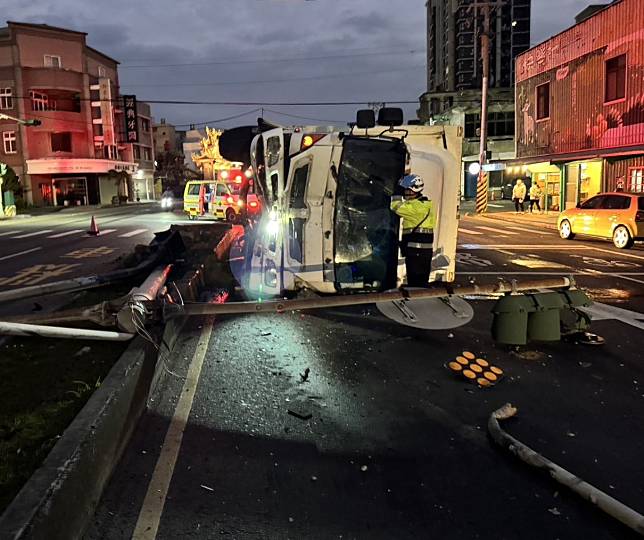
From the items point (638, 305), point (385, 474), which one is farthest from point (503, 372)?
point (638, 305)

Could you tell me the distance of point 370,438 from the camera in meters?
4.17

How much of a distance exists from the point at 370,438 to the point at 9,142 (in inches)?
2257

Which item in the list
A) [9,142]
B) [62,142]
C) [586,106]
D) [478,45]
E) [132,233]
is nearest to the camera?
[132,233]

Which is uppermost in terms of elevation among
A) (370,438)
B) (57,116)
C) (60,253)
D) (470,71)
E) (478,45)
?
(478,45)

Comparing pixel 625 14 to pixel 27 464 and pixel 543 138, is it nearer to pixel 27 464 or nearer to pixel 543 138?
pixel 543 138

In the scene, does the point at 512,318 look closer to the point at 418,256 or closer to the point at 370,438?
the point at 418,256

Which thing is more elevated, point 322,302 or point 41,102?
point 41,102

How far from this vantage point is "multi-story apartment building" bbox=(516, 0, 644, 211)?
22.3 m

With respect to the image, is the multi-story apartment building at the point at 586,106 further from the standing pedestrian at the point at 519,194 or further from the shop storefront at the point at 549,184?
the standing pedestrian at the point at 519,194

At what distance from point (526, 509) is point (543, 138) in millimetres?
28678

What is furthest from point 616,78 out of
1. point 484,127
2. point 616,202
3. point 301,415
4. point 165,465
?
point 165,465

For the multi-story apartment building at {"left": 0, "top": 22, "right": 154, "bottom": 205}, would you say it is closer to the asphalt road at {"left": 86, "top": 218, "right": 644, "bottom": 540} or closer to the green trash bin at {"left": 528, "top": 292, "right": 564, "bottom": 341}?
the asphalt road at {"left": 86, "top": 218, "right": 644, "bottom": 540}

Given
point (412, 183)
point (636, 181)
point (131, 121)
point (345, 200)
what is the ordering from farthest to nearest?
Result: point (131, 121)
point (636, 181)
point (345, 200)
point (412, 183)

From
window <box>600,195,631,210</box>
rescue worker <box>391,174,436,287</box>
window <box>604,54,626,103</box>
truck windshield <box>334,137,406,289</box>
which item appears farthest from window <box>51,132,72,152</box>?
rescue worker <box>391,174,436,287</box>
